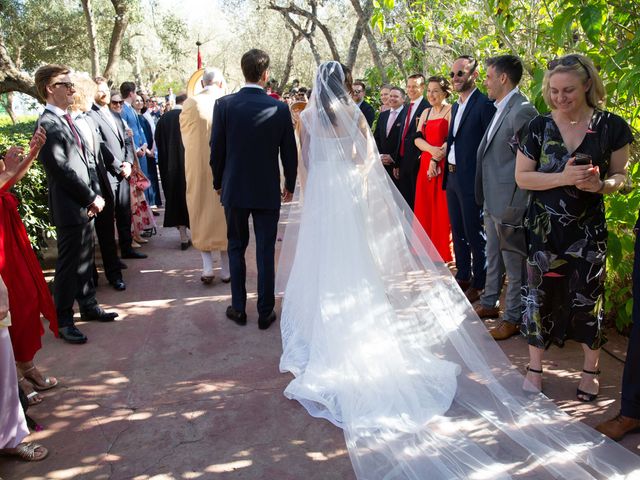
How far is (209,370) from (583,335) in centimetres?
255

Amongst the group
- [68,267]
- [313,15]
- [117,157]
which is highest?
[313,15]

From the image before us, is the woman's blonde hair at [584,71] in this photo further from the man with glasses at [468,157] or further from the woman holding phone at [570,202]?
the man with glasses at [468,157]

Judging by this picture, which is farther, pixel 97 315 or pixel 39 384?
pixel 97 315

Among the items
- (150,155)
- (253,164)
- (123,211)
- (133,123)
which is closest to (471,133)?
(253,164)

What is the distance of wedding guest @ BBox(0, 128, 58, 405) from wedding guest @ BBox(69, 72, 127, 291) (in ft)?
4.44

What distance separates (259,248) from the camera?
15.1 feet

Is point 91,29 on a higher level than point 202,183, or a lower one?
higher

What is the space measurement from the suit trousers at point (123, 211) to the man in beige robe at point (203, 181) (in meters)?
1.00

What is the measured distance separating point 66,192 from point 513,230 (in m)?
3.48

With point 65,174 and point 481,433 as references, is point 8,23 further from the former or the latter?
point 481,433

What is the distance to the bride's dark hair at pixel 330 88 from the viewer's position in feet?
13.0

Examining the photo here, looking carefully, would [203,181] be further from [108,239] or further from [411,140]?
[411,140]

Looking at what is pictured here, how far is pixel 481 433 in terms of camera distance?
2.95 meters

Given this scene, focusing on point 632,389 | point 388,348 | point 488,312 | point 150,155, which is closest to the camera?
point 632,389
